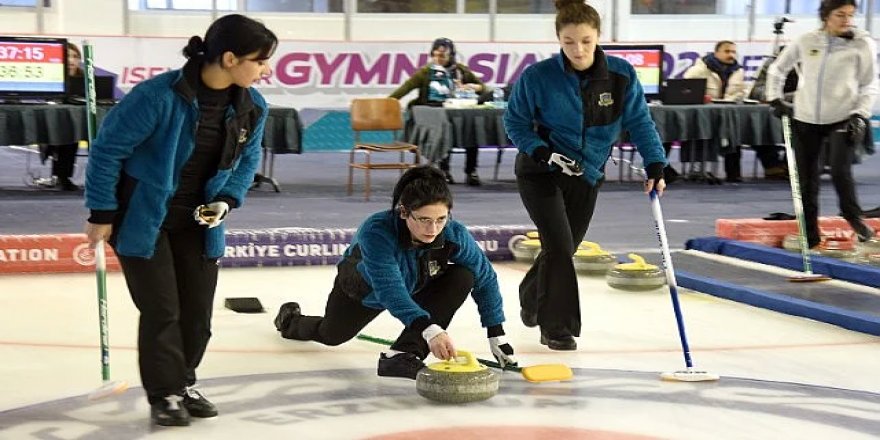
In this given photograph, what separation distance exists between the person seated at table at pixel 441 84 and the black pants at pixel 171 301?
7564 mm

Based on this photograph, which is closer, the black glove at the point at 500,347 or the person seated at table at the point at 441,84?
the black glove at the point at 500,347

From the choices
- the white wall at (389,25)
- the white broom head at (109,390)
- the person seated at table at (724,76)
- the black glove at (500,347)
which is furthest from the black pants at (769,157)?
the white broom head at (109,390)

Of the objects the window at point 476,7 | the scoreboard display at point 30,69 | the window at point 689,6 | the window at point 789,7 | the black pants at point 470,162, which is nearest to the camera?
the scoreboard display at point 30,69

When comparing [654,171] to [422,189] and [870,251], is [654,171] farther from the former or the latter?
[870,251]

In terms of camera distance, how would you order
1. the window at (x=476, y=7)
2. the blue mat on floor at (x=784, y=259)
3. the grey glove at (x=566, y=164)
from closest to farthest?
the grey glove at (x=566, y=164) → the blue mat on floor at (x=784, y=259) → the window at (x=476, y=7)

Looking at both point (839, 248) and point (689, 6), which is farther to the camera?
point (689, 6)

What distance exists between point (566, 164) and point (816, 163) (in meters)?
2.78

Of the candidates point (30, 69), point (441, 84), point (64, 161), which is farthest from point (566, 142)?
point (30, 69)

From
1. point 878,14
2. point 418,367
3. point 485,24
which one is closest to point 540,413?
point 418,367

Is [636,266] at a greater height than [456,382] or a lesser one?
lesser

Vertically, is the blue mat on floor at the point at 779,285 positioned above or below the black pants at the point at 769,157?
above

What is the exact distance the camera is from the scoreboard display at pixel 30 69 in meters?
10.8

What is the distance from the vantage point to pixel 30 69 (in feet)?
35.7

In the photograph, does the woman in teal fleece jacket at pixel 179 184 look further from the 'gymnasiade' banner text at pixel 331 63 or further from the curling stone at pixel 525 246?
the 'gymnasiade' banner text at pixel 331 63
